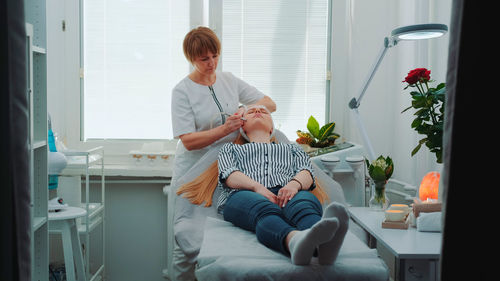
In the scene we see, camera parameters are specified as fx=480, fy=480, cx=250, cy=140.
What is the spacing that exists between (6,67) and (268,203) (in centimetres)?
121

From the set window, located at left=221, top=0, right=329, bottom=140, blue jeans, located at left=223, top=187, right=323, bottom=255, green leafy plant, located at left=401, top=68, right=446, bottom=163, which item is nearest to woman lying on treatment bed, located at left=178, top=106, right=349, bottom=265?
blue jeans, located at left=223, top=187, right=323, bottom=255

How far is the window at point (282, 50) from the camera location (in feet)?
9.00

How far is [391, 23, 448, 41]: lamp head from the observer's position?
5.43 ft

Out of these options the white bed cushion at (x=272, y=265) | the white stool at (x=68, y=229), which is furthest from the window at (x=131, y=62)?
the white bed cushion at (x=272, y=265)

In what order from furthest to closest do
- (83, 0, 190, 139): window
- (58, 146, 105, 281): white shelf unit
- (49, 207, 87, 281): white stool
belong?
(83, 0, 190, 139): window, (58, 146, 105, 281): white shelf unit, (49, 207, 87, 281): white stool

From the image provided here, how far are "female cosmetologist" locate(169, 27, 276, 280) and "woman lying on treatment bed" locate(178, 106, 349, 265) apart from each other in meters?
0.13

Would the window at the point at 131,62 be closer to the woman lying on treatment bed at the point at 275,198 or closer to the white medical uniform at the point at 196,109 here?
the white medical uniform at the point at 196,109

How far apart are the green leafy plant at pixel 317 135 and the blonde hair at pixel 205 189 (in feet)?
1.63

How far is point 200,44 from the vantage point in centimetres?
220

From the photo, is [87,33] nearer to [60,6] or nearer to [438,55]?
[60,6]

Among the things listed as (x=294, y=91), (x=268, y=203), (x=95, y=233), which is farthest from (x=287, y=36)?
(x=95, y=233)

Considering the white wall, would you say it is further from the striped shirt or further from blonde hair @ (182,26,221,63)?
blonde hair @ (182,26,221,63)

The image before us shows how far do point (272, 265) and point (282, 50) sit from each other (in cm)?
171

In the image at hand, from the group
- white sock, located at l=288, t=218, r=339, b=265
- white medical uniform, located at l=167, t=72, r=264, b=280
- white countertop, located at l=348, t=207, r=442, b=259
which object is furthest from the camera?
white medical uniform, located at l=167, t=72, r=264, b=280
